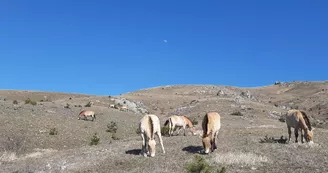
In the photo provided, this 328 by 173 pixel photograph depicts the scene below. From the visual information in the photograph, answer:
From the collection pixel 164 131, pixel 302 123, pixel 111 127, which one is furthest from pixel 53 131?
pixel 302 123

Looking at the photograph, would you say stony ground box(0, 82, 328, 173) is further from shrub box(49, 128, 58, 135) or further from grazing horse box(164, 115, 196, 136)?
grazing horse box(164, 115, 196, 136)

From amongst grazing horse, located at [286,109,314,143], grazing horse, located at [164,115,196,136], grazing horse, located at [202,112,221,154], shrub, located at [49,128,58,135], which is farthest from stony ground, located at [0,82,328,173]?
grazing horse, located at [164,115,196,136]

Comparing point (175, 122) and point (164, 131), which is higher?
point (175, 122)

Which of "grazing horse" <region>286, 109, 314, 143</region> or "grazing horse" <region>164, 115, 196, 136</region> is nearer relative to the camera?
"grazing horse" <region>286, 109, 314, 143</region>

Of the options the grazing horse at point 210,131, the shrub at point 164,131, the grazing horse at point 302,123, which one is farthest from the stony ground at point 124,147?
the shrub at point 164,131

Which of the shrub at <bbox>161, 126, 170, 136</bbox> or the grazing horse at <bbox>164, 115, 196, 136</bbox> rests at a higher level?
the grazing horse at <bbox>164, 115, 196, 136</bbox>

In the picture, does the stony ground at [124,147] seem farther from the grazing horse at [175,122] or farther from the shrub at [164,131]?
the shrub at [164,131]

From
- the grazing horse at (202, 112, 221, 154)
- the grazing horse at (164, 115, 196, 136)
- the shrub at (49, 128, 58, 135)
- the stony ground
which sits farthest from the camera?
the shrub at (49, 128, 58, 135)

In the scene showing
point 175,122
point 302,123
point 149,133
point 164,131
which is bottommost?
point 149,133

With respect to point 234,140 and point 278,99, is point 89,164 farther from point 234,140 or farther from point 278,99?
point 278,99

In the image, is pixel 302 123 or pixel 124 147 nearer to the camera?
pixel 302 123

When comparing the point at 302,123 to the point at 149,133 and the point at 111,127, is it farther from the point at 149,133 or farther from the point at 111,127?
the point at 111,127

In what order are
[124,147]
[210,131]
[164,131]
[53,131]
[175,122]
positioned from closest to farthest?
[210,131] < [124,147] < [175,122] < [164,131] < [53,131]

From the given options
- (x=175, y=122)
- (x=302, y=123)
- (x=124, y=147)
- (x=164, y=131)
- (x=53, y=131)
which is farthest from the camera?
(x=53, y=131)
